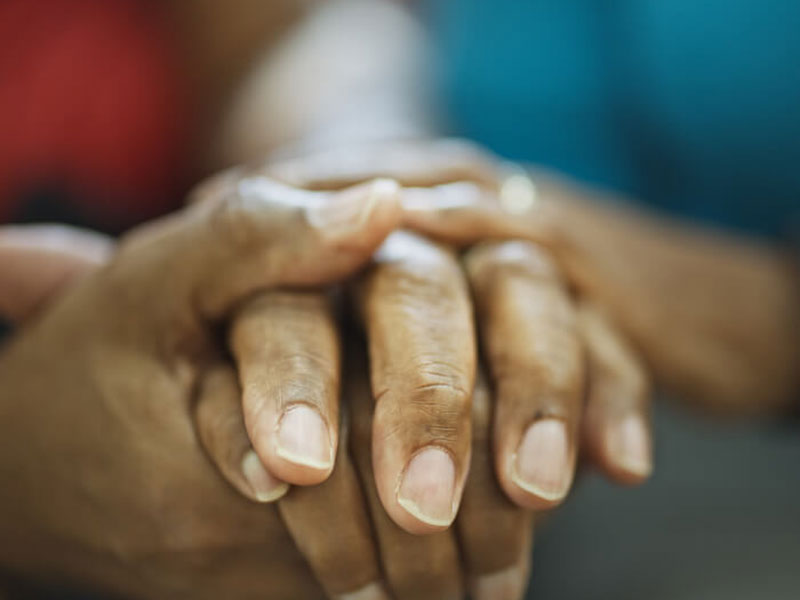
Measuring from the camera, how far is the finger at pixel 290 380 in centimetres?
43

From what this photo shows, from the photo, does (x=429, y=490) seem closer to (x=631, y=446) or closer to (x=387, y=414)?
(x=387, y=414)

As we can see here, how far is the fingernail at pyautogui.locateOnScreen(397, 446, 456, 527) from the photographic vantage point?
1.40 ft

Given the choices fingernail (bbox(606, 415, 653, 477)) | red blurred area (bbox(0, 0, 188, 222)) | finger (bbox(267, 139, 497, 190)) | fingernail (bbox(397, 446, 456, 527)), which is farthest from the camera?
red blurred area (bbox(0, 0, 188, 222))

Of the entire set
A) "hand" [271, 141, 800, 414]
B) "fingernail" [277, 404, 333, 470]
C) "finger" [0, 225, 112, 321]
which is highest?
"fingernail" [277, 404, 333, 470]

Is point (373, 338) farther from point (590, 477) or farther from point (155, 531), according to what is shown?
point (590, 477)

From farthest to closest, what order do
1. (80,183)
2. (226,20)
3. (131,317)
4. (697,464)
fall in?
(226,20)
(80,183)
(697,464)
(131,317)

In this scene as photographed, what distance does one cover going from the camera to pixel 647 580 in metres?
0.59

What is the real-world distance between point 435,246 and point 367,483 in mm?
203

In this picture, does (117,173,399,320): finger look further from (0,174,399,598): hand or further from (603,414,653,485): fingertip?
(603,414,653,485): fingertip

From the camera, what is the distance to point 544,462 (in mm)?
473

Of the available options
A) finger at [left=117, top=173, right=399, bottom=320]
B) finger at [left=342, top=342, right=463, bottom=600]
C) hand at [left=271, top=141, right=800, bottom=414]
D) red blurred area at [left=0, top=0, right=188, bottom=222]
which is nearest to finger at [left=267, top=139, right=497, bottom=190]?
hand at [left=271, top=141, right=800, bottom=414]

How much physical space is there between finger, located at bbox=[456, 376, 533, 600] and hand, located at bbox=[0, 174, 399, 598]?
0.37ft

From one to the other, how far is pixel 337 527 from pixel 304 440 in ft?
0.21

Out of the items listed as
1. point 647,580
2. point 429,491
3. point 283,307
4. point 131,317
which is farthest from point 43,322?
point 647,580
